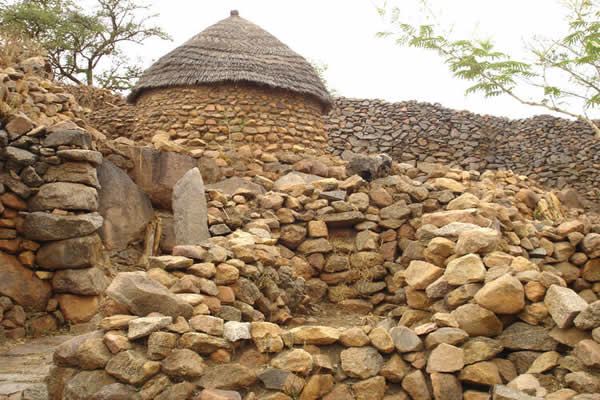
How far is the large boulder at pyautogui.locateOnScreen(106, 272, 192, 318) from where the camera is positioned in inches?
137

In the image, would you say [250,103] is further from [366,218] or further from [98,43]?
[98,43]

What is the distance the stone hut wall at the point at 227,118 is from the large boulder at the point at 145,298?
5.42m

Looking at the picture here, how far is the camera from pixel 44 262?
525 centimetres

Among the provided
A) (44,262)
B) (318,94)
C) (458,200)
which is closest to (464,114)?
(318,94)

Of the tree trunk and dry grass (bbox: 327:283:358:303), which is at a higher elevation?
the tree trunk

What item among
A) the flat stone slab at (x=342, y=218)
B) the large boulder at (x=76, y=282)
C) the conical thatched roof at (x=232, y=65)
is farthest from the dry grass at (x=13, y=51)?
the flat stone slab at (x=342, y=218)

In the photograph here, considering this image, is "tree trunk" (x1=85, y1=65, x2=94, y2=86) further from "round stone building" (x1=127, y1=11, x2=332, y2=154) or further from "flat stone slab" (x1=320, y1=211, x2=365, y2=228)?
"flat stone slab" (x1=320, y1=211, x2=365, y2=228)

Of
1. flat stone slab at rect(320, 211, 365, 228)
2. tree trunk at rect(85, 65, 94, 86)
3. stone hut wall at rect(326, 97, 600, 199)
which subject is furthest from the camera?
tree trunk at rect(85, 65, 94, 86)

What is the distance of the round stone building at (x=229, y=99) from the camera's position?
904cm

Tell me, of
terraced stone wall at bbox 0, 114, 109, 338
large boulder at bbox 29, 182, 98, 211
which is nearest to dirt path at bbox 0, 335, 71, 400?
terraced stone wall at bbox 0, 114, 109, 338

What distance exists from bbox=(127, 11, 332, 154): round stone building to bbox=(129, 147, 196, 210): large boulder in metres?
1.53

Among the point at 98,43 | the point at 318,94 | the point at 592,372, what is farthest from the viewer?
the point at 98,43

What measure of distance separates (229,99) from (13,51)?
345 cm

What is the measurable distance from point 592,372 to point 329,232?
395 cm
